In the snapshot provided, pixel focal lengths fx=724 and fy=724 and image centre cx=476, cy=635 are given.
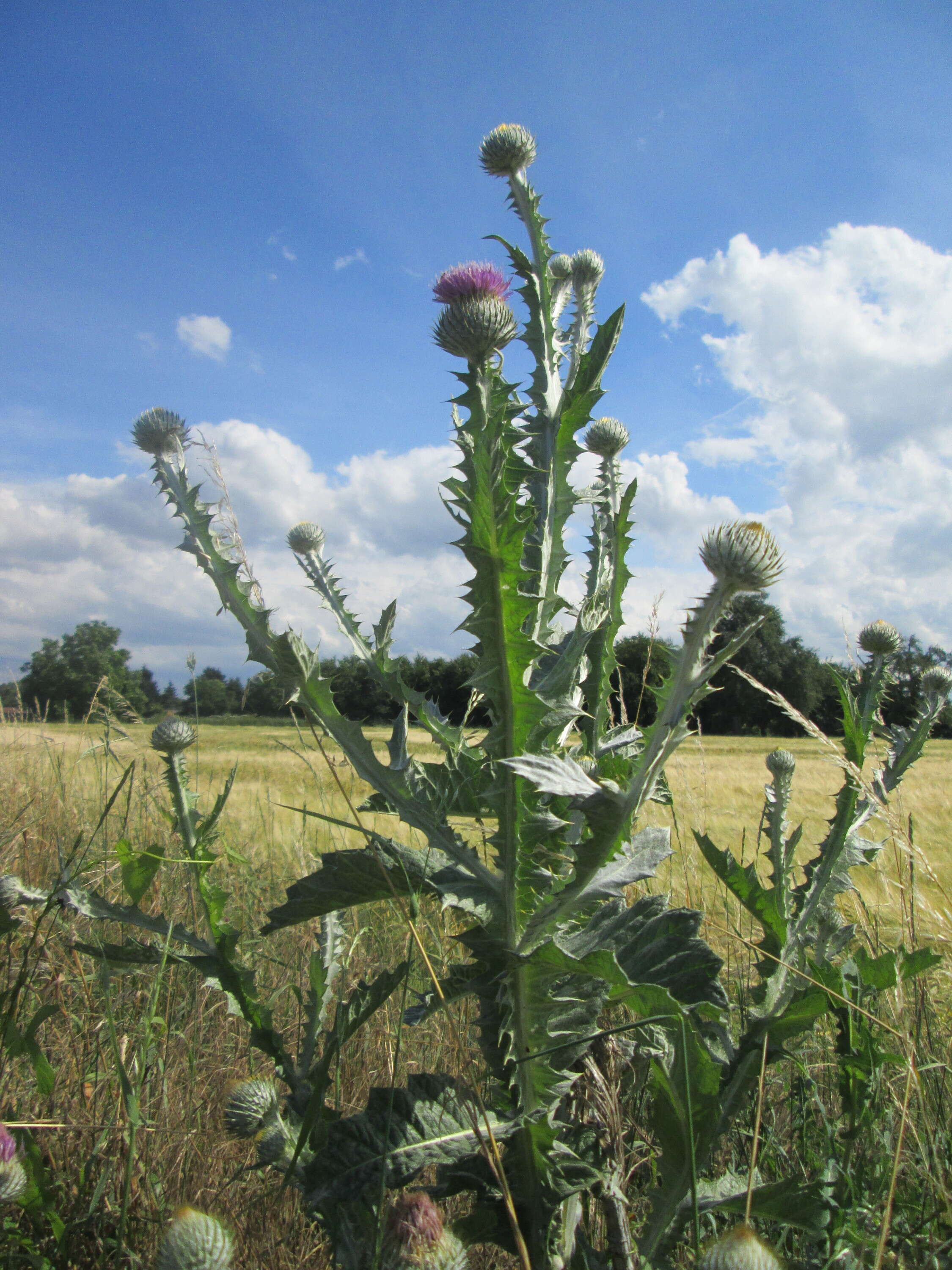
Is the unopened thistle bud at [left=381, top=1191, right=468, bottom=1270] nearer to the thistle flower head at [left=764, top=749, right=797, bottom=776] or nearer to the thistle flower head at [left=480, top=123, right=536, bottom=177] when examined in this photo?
the thistle flower head at [left=764, top=749, right=797, bottom=776]

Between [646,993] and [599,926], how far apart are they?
283 mm

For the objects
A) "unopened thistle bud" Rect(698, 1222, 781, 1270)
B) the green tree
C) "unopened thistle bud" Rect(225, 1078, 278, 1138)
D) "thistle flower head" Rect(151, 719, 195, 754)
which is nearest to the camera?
"unopened thistle bud" Rect(698, 1222, 781, 1270)

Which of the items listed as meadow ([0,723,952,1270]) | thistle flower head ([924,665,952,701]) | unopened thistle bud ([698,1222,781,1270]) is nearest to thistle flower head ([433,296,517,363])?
meadow ([0,723,952,1270])

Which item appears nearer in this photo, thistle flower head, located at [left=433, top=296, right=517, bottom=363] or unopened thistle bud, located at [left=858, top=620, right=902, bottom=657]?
thistle flower head, located at [left=433, top=296, right=517, bottom=363]

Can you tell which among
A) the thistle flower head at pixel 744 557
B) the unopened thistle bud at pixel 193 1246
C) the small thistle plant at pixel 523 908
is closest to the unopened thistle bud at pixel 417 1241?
the small thistle plant at pixel 523 908

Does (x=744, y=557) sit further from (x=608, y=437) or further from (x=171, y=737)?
(x=171, y=737)

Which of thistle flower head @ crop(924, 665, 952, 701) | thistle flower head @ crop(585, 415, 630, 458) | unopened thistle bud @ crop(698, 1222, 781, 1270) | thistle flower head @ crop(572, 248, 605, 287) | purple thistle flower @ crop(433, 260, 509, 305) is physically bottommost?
unopened thistle bud @ crop(698, 1222, 781, 1270)

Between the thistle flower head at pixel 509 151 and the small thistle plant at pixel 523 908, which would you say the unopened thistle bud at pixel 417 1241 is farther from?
the thistle flower head at pixel 509 151

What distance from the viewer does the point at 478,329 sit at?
4.58ft

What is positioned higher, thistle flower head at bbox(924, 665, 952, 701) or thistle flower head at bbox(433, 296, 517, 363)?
thistle flower head at bbox(433, 296, 517, 363)

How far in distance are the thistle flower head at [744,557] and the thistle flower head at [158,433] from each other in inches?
47.9

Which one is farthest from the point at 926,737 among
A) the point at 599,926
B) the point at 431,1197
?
the point at 431,1197

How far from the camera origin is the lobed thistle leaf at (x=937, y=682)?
199cm

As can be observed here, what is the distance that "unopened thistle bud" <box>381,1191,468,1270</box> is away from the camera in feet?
3.01
